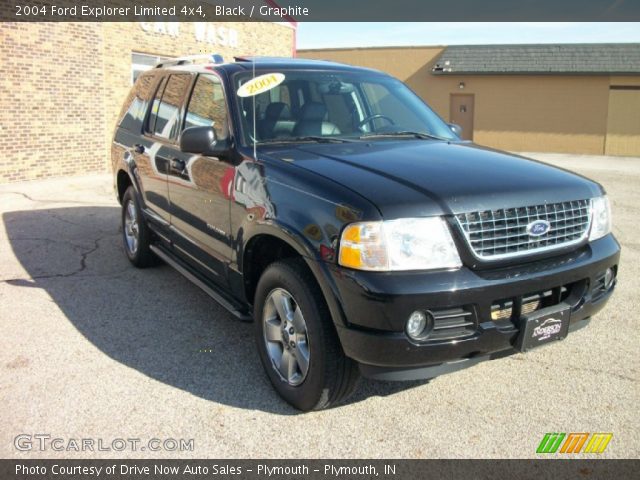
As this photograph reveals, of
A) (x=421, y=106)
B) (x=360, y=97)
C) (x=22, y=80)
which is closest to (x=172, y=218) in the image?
(x=360, y=97)

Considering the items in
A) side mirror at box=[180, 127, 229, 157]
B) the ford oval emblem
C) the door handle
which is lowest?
the ford oval emblem

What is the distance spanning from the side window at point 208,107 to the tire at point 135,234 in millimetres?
1497

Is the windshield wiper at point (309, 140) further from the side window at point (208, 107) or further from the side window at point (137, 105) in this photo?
the side window at point (137, 105)

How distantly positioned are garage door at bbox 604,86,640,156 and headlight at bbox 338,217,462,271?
2583cm

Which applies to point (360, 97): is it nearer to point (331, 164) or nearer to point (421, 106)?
point (421, 106)

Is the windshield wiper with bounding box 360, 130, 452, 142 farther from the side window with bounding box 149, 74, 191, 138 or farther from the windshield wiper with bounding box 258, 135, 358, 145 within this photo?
the side window with bounding box 149, 74, 191, 138

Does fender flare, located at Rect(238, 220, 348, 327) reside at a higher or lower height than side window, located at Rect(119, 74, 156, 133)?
lower


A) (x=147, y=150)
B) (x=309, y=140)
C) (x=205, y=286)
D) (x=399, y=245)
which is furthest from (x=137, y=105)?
(x=399, y=245)

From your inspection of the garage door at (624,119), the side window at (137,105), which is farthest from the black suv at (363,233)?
the garage door at (624,119)

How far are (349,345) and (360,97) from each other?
2322 millimetres

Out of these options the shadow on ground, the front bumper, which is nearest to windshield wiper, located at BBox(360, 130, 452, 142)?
the front bumper

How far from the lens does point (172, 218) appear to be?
4789mm

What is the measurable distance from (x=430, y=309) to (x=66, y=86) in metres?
11.4

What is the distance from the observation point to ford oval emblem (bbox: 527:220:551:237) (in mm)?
2977
